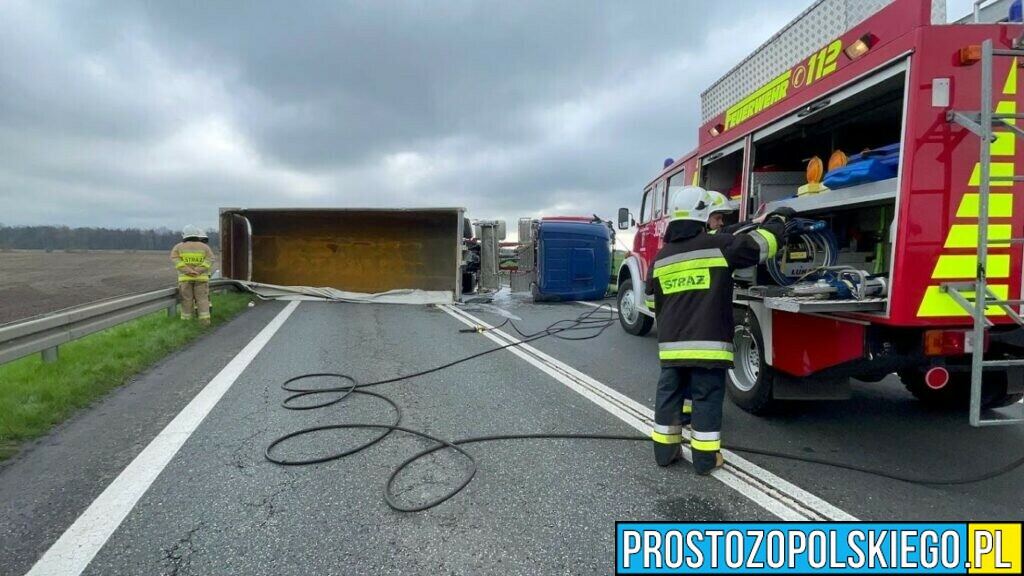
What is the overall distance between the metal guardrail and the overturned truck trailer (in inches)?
215

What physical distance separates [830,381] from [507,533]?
9.02 feet

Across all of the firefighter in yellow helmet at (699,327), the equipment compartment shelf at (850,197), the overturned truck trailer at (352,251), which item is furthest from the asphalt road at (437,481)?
the overturned truck trailer at (352,251)

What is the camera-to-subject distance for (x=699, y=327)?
3336mm

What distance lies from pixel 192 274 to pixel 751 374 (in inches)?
330

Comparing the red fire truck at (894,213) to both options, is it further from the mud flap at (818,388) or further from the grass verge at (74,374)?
the grass verge at (74,374)

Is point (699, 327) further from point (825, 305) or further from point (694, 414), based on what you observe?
point (825, 305)

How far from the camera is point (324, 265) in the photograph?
46.2ft

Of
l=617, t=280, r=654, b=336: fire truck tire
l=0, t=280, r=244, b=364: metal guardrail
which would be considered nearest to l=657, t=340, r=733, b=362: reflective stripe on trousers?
l=617, t=280, r=654, b=336: fire truck tire

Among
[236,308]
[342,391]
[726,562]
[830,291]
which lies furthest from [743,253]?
[236,308]

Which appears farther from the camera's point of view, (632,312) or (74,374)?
(632,312)

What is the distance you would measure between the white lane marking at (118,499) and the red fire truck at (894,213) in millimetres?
3833

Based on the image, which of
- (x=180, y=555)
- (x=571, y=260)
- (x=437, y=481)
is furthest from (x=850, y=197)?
(x=571, y=260)

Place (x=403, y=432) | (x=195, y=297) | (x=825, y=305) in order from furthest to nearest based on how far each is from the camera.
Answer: (x=195, y=297) → (x=403, y=432) → (x=825, y=305)

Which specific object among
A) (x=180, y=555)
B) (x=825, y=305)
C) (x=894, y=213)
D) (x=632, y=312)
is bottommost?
(x=180, y=555)
